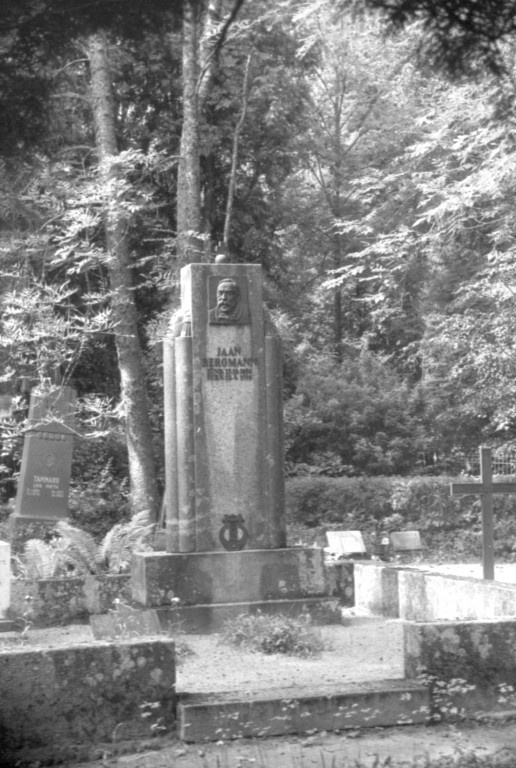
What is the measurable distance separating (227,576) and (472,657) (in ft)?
13.9

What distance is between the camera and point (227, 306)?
410 inches

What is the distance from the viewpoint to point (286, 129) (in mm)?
23891

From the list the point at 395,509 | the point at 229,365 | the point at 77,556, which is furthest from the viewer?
the point at 395,509

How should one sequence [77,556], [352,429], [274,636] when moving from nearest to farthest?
[274,636], [77,556], [352,429]

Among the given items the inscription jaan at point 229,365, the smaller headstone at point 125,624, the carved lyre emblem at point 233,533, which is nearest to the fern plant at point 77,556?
the carved lyre emblem at point 233,533

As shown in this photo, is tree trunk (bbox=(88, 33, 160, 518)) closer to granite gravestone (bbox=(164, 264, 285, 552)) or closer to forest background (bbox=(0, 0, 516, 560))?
forest background (bbox=(0, 0, 516, 560))

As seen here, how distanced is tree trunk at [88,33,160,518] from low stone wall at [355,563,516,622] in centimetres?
946

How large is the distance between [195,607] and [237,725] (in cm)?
409

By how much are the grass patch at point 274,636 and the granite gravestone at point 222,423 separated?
1.20 m

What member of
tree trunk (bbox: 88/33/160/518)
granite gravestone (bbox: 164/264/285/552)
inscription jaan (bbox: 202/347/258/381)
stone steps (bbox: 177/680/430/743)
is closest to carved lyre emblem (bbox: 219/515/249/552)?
granite gravestone (bbox: 164/264/285/552)

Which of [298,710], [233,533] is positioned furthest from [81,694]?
[233,533]

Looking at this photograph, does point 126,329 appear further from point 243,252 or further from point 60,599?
point 60,599

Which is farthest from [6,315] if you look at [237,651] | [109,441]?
[237,651]

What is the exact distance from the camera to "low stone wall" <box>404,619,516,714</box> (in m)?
5.92
